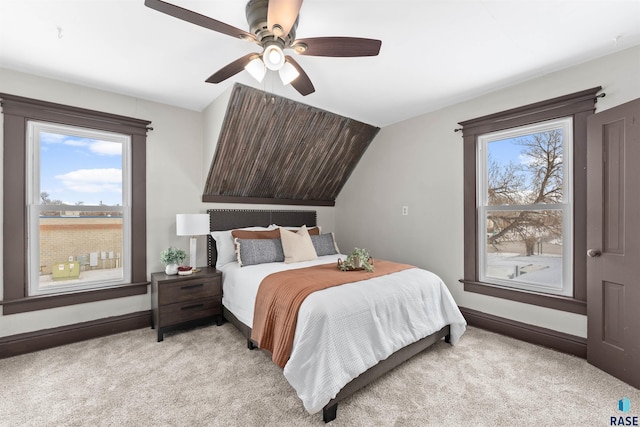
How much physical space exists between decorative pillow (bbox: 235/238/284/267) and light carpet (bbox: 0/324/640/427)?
91 centimetres

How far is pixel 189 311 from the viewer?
117 inches

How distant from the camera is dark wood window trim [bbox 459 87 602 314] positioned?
2484mm

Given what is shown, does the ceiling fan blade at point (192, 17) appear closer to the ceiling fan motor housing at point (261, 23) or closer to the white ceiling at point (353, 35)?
the ceiling fan motor housing at point (261, 23)

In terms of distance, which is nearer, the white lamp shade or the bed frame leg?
the bed frame leg

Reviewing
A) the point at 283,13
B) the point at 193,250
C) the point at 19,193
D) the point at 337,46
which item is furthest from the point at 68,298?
the point at 337,46

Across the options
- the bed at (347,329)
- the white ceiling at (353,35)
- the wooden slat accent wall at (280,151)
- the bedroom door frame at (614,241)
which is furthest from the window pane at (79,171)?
the bedroom door frame at (614,241)

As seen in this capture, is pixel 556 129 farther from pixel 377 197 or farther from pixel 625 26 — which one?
pixel 377 197

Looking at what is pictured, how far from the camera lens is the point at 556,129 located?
2705 millimetres

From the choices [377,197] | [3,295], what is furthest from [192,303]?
[377,197]

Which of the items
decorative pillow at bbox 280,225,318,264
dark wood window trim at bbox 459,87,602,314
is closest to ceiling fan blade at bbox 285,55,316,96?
decorative pillow at bbox 280,225,318,264

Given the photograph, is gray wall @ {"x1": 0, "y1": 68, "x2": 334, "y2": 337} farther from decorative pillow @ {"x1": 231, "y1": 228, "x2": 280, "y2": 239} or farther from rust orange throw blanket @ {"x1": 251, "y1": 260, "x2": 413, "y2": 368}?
rust orange throw blanket @ {"x1": 251, "y1": 260, "x2": 413, "y2": 368}

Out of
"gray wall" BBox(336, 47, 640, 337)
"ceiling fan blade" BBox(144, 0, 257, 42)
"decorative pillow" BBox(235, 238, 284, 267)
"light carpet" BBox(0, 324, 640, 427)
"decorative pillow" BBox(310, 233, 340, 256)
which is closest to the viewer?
"ceiling fan blade" BBox(144, 0, 257, 42)

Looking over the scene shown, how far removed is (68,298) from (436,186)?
4.16 metres

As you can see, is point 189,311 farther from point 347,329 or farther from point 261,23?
point 261,23
